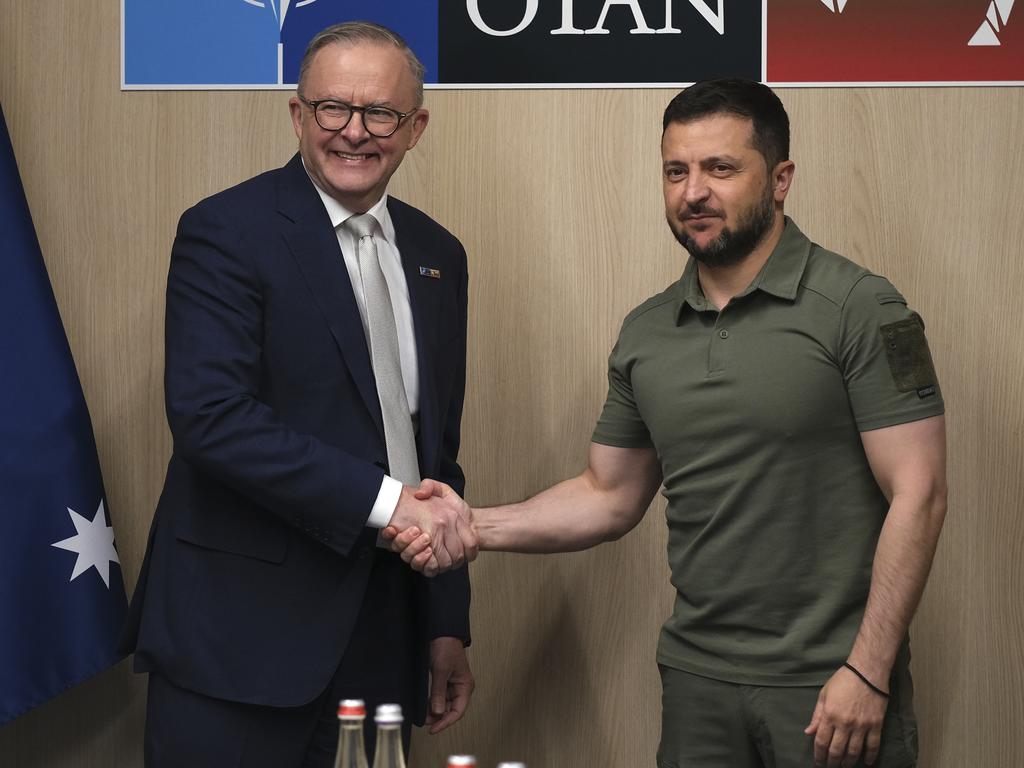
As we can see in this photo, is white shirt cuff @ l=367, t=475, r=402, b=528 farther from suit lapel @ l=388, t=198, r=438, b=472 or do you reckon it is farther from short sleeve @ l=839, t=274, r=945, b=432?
short sleeve @ l=839, t=274, r=945, b=432

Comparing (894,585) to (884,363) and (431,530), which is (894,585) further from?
(431,530)

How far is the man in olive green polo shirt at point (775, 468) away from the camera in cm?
184

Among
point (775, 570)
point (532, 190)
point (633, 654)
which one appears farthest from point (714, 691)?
point (532, 190)

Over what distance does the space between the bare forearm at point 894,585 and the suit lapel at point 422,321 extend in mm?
763

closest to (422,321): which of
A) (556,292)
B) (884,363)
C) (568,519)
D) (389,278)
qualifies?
(389,278)

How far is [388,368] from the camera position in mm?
2033

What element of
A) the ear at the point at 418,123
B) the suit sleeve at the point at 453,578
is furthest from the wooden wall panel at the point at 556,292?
the ear at the point at 418,123

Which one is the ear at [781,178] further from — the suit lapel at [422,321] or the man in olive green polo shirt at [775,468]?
the suit lapel at [422,321]

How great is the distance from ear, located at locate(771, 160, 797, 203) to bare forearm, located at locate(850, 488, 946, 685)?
0.56 metres

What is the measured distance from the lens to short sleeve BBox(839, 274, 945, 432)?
1.84m

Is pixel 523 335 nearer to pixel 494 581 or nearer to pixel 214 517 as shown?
pixel 494 581

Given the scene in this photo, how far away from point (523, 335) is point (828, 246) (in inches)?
27.4

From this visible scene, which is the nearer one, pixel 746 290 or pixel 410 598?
pixel 746 290

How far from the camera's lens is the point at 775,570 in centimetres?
190
